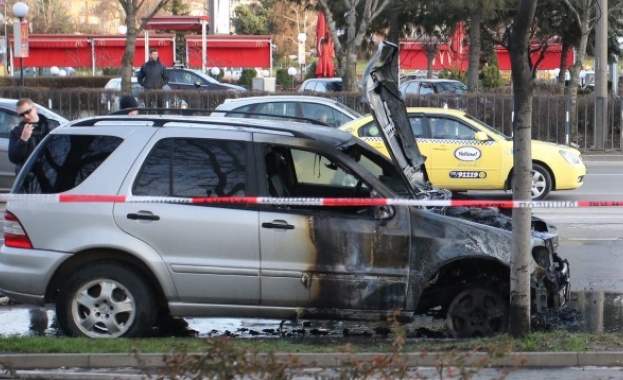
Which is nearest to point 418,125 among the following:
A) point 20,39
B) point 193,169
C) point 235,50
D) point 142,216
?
point 193,169

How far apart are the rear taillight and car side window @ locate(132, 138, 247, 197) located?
920mm

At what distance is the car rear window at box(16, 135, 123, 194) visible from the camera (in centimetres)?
814

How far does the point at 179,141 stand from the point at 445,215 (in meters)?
2.18

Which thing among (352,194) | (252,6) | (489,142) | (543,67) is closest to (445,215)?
(352,194)

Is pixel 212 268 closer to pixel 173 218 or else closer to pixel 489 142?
pixel 173 218

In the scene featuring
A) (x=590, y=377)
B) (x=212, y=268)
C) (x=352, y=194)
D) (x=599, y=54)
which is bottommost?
(x=590, y=377)

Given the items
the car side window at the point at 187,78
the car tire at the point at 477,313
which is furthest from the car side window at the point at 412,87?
the car tire at the point at 477,313

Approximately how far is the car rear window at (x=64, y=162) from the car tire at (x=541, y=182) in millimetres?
10351

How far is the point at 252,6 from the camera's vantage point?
79.1 metres

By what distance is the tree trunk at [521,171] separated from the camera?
748 centimetres

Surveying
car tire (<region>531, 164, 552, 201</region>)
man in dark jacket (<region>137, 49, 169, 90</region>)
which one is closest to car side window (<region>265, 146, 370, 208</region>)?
car tire (<region>531, 164, 552, 201</region>)

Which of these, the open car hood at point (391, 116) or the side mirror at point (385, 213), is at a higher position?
the open car hood at point (391, 116)

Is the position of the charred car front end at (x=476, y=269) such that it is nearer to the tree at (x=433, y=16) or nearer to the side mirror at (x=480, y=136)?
the side mirror at (x=480, y=136)

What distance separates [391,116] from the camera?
10359mm
